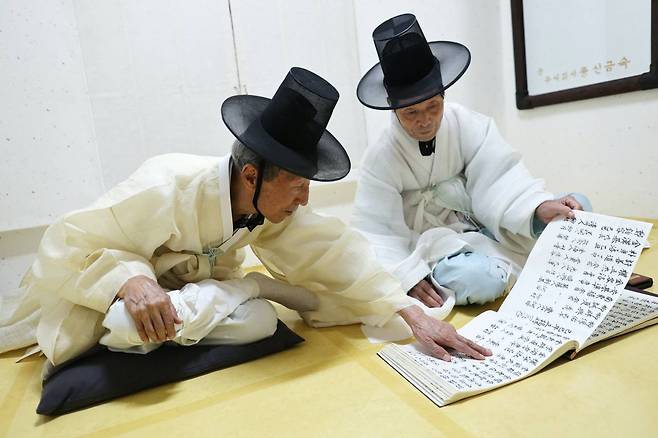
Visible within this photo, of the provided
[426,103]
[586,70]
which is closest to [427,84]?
[426,103]

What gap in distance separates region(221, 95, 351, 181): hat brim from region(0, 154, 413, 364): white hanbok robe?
6.9 inches

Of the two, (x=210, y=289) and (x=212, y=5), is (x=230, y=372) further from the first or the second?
(x=212, y=5)

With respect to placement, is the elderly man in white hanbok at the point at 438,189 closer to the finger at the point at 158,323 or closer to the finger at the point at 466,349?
the finger at the point at 466,349

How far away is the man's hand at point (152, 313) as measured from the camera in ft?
3.71

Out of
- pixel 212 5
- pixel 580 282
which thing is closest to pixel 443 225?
pixel 580 282

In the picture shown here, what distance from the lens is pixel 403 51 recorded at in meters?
1.54

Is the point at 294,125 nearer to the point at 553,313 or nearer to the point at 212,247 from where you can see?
the point at 212,247

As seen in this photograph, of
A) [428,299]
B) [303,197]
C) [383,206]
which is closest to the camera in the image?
[303,197]

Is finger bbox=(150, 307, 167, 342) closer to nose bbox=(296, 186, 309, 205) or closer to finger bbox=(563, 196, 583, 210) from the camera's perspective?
nose bbox=(296, 186, 309, 205)

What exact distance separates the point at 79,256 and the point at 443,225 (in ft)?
4.36

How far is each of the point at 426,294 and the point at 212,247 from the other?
774mm

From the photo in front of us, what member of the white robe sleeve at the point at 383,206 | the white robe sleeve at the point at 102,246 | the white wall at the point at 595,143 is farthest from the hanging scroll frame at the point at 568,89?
the white robe sleeve at the point at 102,246

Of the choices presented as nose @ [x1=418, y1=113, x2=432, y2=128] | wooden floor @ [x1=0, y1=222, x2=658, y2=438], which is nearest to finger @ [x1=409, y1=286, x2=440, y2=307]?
wooden floor @ [x1=0, y1=222, x2=658, y2=438]

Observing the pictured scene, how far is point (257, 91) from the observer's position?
9.47ft
